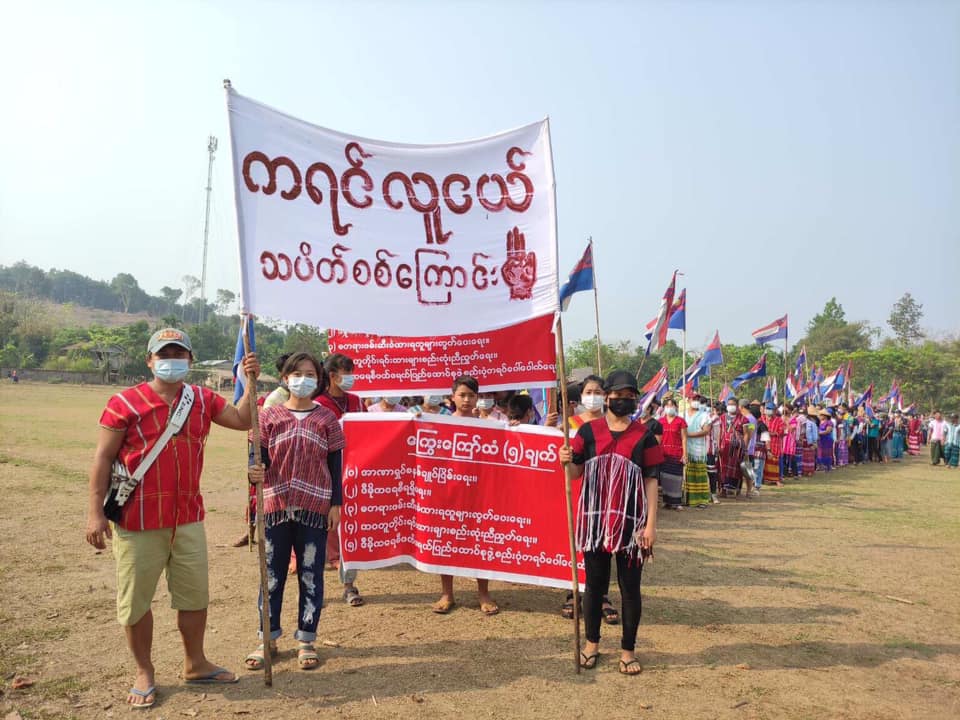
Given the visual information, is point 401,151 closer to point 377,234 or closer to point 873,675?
point 377,234

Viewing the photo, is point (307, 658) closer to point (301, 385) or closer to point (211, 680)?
point (211, 680)

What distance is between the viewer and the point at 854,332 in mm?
66938

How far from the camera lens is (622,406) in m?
3.98

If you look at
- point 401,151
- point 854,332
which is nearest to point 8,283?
point 854,332

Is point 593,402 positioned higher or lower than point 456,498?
higher

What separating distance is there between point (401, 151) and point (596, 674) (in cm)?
361

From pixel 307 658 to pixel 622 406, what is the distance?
2.47m

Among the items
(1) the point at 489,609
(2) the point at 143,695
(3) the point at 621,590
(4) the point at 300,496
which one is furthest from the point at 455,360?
(2) the point at 143,695

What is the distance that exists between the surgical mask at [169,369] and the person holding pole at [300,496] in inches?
28.0

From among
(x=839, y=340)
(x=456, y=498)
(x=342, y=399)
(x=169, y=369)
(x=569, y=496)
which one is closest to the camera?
(x=169, y=369)

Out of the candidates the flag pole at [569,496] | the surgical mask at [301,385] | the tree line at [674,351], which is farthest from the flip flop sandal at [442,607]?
the tree line at [674,351]

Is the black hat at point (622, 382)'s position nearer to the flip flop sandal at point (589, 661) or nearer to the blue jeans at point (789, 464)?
the flip flop sandal at point (589, 661)

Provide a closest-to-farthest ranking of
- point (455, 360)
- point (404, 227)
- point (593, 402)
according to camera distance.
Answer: point (404, 227)
point (593, 402)
point (455, 360)

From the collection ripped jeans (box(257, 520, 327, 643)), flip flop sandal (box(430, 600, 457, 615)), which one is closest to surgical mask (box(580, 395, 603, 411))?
flip flop sandal (box(430, 600, 457, 615))
